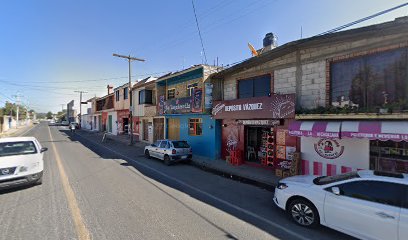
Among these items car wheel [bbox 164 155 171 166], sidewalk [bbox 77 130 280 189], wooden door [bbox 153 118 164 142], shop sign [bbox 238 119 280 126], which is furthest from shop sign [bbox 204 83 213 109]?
wooden door [bbox 153 118 164 142]

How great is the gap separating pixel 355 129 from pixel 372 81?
221cm

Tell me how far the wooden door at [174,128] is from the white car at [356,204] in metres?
14.1

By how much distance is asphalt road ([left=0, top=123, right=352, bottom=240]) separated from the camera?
5.00 meters

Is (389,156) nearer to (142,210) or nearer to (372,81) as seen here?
(372,81)

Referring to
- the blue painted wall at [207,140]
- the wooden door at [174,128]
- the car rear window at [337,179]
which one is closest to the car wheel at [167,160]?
the blue painted wall at [207,140]

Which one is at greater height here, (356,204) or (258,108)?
(258,108)

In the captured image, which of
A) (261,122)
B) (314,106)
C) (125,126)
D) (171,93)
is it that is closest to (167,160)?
(261,122)

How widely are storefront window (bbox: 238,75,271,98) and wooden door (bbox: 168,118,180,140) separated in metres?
7.21

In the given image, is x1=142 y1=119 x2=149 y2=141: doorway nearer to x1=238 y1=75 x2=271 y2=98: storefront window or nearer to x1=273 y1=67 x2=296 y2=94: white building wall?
x1=238 y1=75 x2=271 y2=98: storefront window

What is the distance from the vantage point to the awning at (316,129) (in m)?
8.23

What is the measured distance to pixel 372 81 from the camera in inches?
333

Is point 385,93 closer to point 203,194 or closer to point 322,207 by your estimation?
point 322,207

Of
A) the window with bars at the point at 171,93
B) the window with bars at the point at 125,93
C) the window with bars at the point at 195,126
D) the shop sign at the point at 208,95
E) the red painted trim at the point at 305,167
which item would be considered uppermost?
the window with bars at the point at 125,93

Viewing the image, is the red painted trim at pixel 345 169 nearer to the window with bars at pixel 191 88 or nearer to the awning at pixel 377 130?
the awning at pixel 377 130
